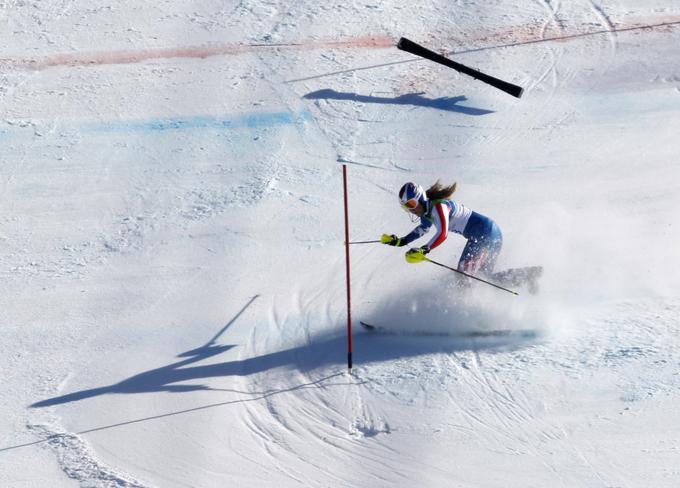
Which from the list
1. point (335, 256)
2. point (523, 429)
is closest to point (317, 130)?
point (335, 256)

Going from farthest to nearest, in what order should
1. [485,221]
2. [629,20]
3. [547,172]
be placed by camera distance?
[629,20] < [547,172] < [485,221]

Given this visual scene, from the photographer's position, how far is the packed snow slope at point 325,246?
7.74 meters

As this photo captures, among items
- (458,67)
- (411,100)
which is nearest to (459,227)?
(411,100)

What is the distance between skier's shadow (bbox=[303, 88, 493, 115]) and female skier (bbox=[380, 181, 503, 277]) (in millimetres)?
3762

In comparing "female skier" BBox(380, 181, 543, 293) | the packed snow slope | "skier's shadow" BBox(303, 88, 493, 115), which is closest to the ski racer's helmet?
"female skier" BBox(380, 181, 543, 293)

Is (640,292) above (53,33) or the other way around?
the other way around

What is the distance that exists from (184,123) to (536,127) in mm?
4395

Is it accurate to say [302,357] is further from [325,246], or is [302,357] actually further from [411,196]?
[325,246]

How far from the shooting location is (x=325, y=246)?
34.5 feet

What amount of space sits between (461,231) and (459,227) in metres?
0.06

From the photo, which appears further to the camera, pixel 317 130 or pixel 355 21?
pixel 355 21

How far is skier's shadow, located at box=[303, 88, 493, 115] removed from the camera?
41.5 feet

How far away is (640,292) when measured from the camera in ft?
30.6

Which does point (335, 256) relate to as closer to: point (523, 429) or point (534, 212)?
point (534, 212)
